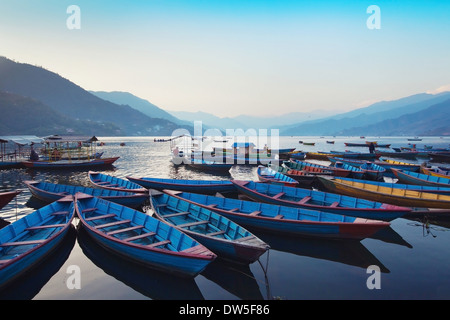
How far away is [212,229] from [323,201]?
8.34 metres

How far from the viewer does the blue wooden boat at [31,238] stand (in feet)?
A: 26.8

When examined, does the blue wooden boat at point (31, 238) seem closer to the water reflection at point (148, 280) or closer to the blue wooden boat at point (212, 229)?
the water reflection at point (148, 280)

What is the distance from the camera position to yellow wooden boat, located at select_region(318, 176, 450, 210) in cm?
1652

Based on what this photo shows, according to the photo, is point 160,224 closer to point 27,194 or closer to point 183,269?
point 183,269

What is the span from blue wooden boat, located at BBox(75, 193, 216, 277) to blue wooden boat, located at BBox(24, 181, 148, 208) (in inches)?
61.0

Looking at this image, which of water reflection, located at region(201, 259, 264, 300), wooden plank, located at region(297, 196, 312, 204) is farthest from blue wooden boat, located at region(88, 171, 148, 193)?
wooden plank, located at region(297, 196, 312, 204)

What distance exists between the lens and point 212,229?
39.8 ft

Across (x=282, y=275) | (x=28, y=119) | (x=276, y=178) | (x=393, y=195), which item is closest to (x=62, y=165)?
(x=276, y=178)

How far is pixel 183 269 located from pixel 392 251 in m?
10.3

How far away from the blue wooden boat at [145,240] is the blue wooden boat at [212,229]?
907 millimetres

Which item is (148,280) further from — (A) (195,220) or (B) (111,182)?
(B) (111,182)

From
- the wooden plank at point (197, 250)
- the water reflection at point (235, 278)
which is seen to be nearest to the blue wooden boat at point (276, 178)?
the water reflection at point (235, 278)

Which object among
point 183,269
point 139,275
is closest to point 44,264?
point 139,275

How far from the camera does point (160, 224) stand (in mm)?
11125
